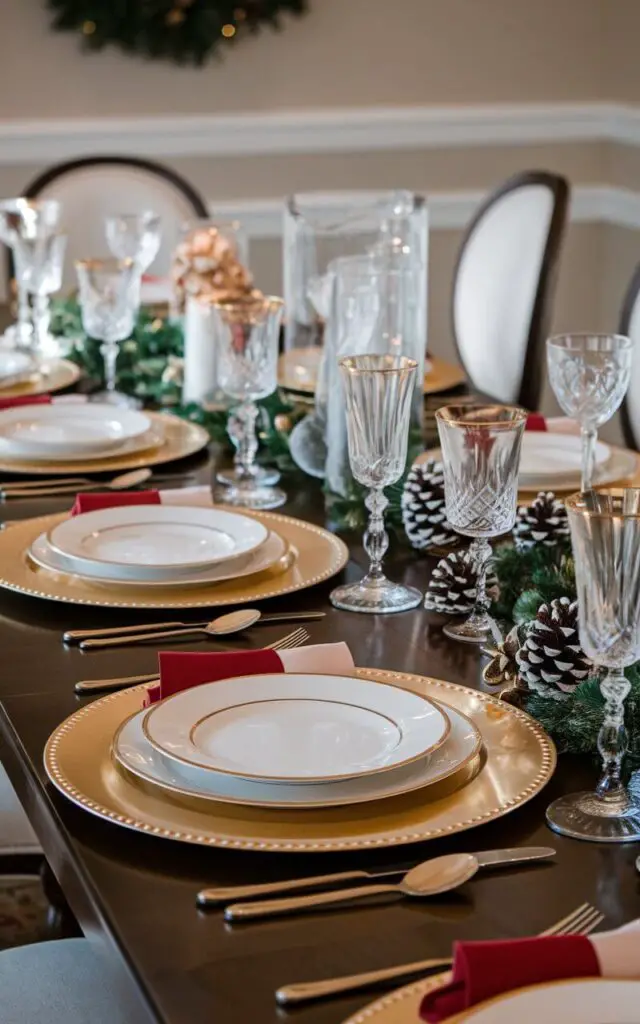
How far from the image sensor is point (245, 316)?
1.57 meters

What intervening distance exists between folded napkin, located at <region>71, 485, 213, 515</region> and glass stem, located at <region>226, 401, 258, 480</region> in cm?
8

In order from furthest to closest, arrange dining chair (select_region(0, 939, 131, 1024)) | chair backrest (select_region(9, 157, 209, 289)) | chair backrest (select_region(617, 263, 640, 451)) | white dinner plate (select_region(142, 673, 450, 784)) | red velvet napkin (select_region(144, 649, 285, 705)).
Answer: chair backrest (select_region(9, 157, 209, 289))
chair backrest (select_region(617, 263, 640, 451))
dining chair (select_region(0, 939, 131, 1024))
red velvet napkin (select_region(144, 649, 285, 705))
white dinner plate (select_region(142, 673, 450, 784))

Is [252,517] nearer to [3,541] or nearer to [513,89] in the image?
[3,541]

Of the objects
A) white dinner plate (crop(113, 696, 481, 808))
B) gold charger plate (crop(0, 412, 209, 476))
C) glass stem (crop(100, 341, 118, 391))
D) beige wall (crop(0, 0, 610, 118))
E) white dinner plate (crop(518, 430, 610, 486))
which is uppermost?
beige wall (crop(0, 0, 610, 118))

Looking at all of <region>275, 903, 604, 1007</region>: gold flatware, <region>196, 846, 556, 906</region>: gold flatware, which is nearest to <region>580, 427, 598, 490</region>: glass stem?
<region>196, 846, 556, 906</region>: gold flatware

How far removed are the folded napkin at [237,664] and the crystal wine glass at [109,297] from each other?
105cm

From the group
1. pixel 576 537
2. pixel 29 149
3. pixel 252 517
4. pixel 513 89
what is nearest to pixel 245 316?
pixel 252 517

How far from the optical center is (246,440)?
1.61 meters

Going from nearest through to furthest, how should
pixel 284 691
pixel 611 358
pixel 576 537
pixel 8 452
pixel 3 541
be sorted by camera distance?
pixel 576 537
pixel 284 691
pixel 3 541
pixel 611 358
pixel 8 452

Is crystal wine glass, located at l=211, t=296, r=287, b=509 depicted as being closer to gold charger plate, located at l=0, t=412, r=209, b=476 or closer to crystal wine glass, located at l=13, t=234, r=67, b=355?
gold charger plate, located at l=0, t=412, r=209, b=476

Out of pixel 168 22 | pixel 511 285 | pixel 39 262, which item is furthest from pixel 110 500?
pixel 168 22

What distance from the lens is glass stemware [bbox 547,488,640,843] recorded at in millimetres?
778

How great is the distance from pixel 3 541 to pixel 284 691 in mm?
508

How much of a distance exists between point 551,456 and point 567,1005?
1.08 metres
